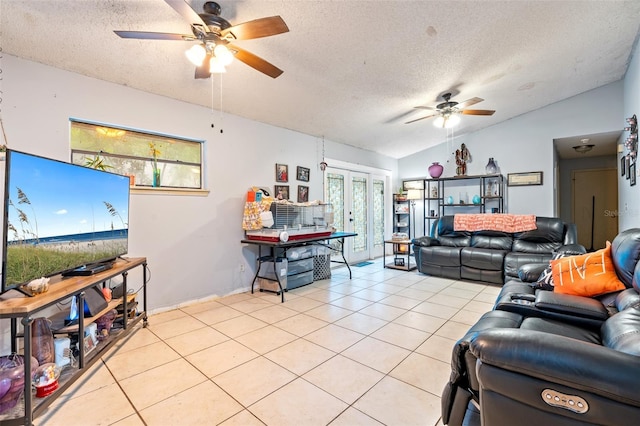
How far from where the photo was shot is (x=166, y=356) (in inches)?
91.0

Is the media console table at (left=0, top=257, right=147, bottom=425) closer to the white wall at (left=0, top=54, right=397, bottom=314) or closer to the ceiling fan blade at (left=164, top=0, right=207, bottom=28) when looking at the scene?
the white wall at (left=0, top=54, right=397, bottom=314)

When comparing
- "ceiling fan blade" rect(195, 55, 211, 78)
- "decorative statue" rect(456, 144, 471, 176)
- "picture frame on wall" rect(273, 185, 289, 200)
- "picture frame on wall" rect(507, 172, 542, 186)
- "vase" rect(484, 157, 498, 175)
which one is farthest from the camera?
"decorative statue" rect(456, 144, 471, 176)

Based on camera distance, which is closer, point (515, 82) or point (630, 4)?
point (630, 4)

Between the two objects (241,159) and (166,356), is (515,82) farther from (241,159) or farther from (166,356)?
(166,356)

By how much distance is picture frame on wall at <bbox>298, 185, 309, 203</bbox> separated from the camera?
4896 millimetres

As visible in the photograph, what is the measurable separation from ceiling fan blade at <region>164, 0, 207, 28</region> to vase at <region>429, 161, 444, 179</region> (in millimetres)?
5296

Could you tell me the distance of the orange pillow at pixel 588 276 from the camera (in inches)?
78.5

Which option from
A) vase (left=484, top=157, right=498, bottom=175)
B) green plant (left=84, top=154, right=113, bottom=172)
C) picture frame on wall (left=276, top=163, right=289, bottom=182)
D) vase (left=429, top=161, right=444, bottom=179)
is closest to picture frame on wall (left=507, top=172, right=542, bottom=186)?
vase (left=484, top=157, right=498, bottom=175)

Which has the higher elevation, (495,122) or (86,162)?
(495,122)

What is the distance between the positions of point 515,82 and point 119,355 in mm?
5537

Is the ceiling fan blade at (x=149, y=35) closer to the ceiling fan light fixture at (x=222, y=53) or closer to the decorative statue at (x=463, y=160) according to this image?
the ceiling fan light fixture at (x=222, y=53)

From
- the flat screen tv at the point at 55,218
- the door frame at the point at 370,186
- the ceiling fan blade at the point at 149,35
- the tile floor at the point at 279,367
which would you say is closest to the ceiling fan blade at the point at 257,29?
the ceiling fan blade at the point at 149,35

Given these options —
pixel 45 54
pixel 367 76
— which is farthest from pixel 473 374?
pixel 45 54

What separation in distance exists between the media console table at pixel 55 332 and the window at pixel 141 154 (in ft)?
3.58
